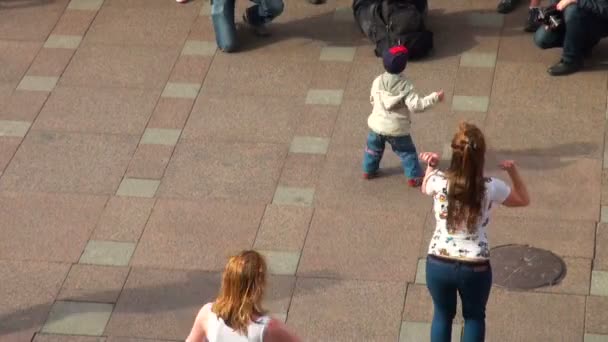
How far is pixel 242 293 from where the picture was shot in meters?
6.12

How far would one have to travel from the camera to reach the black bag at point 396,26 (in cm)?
1156

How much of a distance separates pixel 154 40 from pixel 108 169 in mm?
2387

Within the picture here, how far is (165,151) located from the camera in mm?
10578

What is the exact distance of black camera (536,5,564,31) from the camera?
11.3 m

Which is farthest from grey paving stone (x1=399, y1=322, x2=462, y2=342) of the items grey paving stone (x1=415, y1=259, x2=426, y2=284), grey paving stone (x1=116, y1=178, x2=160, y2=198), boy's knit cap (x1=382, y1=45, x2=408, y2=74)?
grey paving stone (x1=116, y1=178, x2=160, y2=198)

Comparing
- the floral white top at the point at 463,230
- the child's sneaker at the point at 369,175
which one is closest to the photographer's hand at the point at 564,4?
the child's sneaker at the point at 369,175

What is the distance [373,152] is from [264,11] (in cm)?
289

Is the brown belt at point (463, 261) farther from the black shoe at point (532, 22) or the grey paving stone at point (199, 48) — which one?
the grey paving stone at point (199, 48)

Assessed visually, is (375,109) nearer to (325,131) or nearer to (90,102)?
(325,131)

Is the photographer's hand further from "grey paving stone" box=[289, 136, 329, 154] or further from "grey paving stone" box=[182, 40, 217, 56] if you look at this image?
"grey paving stone" box=[182, 40, 217, 56]

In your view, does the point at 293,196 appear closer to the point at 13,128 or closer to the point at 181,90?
the point at 181,90

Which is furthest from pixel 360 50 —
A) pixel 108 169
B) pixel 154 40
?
pixel 108 169

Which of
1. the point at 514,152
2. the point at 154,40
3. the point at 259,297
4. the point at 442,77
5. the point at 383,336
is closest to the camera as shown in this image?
the point at 259,297

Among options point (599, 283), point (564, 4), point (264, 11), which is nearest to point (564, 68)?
point (564, 4)
